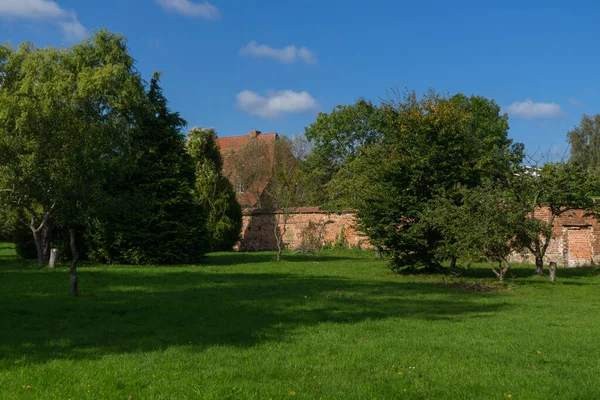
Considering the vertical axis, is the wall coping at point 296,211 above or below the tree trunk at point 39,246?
above

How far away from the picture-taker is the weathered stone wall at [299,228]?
3625 centimetres

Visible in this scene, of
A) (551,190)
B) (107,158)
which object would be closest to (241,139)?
(107,158)

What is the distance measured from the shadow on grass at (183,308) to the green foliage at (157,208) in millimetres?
5920

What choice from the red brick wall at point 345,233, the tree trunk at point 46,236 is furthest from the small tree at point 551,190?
the tree trunk at point 46,236

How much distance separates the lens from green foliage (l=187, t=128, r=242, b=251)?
1419 inches

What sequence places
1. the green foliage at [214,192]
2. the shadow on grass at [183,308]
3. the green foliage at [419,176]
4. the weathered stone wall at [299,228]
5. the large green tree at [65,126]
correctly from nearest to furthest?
the shadow on grass at [183,308] < the large green tree at [65,126] < the green foliage at [419,176] < the green foliage at [214,192] < the weathered stone wall at [299,228]

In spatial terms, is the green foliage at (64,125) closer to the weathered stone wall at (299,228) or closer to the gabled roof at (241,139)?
the weathered stone wall at (299,228)

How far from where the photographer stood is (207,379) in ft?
20.8

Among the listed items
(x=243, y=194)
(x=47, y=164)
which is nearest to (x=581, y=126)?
(x=243, y=194)

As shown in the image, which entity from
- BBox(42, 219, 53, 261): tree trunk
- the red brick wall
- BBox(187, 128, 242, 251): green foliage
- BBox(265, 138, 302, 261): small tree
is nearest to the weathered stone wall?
the red brick wall

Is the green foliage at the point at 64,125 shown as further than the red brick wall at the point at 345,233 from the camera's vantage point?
No

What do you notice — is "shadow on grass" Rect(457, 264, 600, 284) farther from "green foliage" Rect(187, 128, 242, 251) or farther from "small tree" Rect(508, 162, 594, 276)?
"green foliage" Rect(187, 128, 242, 251)

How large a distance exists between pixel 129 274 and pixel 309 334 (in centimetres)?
1120

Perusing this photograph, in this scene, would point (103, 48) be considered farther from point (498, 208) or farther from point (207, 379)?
point (207, 379)
